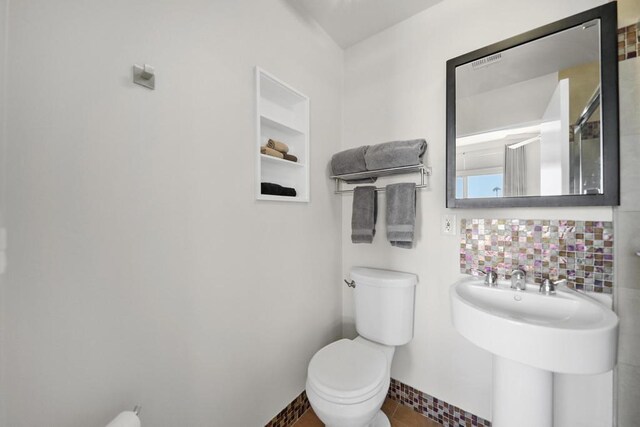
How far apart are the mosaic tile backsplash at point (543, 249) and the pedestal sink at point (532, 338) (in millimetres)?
82

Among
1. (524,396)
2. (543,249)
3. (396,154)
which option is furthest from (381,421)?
(396,154)

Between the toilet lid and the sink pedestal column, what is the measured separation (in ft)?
1.57

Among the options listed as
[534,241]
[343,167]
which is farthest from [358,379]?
[343,167]

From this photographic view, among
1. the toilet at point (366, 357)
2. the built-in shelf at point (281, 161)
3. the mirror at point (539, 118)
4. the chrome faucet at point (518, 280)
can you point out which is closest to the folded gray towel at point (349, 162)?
the built-in shelf at point (281, 161)

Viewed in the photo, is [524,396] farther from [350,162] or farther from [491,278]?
[350,162]

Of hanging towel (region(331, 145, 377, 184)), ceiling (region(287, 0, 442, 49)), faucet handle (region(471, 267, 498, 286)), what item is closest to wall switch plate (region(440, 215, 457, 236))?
faucet handle (region(471, 267, 498, 286))

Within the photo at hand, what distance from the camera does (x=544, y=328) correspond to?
802 millimetres

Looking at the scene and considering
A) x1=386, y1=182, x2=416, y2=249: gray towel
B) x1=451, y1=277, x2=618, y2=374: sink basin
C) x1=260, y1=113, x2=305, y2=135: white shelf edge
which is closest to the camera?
x1=451, y1=277, x2=618, y2=374: sink basin

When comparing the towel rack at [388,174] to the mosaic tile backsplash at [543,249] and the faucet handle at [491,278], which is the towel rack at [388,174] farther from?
the faucet handle at [491,278]

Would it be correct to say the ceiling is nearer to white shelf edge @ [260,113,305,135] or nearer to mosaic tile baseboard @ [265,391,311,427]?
white shelf edge @ [260,113,305,135]

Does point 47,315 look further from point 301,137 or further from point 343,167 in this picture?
point 343,167

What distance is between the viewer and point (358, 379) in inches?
43.3

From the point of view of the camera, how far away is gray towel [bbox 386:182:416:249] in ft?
4.58

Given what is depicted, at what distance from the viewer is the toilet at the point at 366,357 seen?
1.03m
